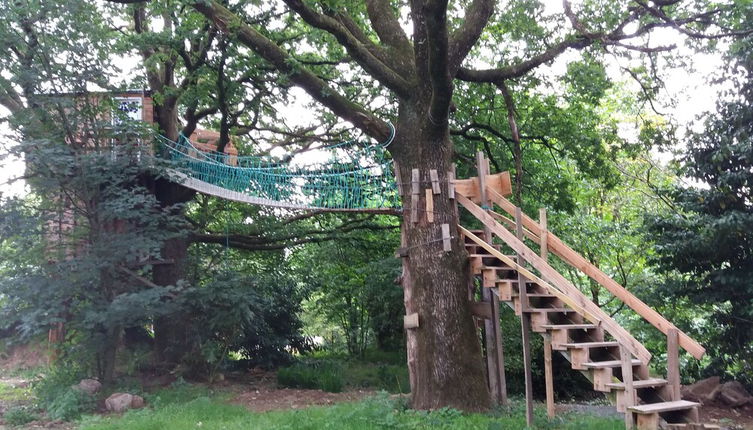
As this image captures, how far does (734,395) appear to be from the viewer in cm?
942

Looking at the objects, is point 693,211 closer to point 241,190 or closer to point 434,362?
point 434,362

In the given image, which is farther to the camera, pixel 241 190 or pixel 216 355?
pixel 216 355

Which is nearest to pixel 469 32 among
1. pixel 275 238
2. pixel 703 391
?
pixel 275 238

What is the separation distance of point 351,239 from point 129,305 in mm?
5968

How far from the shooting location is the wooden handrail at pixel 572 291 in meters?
5.85

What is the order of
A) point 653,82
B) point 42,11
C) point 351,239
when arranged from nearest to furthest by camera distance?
point 42,11 < point 653,82 < point 351,239

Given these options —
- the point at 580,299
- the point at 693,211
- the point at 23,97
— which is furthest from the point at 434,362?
the point at 23,97

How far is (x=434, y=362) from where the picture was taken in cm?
836

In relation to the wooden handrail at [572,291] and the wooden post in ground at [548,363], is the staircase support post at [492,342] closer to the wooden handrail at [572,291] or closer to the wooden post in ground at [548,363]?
the wooden handrail at [572,291]

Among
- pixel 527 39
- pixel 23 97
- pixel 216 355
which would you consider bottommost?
pixel 216 355

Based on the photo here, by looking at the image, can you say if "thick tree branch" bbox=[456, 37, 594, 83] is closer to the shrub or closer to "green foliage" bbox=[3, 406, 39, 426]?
the shrub

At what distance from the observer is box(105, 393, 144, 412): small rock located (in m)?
9.09

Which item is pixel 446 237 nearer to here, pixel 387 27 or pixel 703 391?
pixel 387 27

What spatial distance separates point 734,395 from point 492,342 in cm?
393
